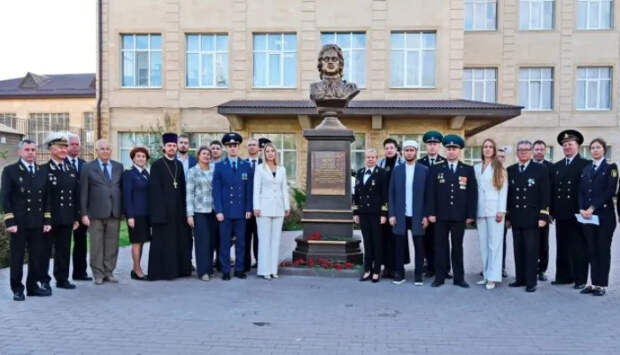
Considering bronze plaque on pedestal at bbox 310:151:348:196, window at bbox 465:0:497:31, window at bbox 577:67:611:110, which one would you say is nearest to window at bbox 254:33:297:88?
window at bbox 465:0:497:31

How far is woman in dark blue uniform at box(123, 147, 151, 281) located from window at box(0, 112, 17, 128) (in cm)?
3399

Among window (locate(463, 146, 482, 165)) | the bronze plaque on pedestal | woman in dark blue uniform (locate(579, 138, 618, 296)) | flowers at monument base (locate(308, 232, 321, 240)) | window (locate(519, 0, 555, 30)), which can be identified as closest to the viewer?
woman in dark blue uniform (locate(579, 138, 618, 296))

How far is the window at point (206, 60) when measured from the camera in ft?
68.8

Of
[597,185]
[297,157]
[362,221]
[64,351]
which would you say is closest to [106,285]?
[64,351]

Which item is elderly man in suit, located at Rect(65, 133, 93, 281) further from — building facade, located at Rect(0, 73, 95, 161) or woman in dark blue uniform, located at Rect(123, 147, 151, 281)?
building facade, located at Rect(0, 73, 95, 161)

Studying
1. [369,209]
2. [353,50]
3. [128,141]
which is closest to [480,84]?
[353,50]

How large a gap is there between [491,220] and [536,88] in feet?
67.0

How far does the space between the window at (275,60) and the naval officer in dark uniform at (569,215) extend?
14.2 meters

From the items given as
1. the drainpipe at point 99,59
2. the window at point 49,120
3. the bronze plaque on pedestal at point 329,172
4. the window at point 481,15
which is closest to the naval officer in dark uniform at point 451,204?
the bronze plaque on pedestal at point 329,172

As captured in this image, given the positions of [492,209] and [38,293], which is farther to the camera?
[492,209]

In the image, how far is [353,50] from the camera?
20.6 m

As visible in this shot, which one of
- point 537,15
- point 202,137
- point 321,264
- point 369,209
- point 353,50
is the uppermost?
point 537,15

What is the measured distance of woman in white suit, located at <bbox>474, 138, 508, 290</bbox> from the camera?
7453 millimetres

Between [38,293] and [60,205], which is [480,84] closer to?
[60,205]
